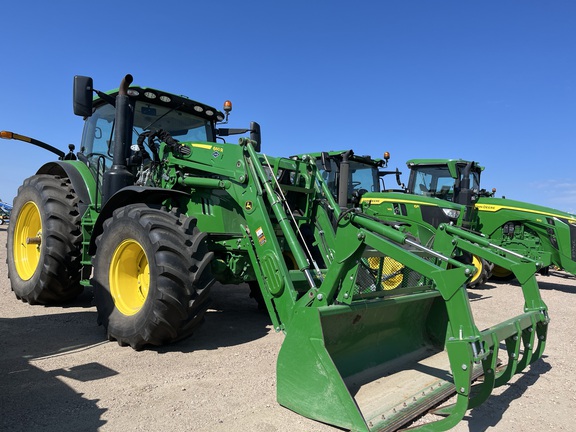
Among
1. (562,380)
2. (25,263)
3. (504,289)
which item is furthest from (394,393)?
(504,289)

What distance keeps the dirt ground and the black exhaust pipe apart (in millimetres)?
1542

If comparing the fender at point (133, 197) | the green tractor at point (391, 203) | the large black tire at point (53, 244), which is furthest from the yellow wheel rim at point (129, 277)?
the green tractor at point (391, 203)

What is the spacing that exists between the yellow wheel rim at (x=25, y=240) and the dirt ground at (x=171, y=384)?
3.16ft

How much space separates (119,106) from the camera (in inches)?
193

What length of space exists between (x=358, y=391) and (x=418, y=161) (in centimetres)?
862

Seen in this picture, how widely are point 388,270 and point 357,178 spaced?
5.65 meters

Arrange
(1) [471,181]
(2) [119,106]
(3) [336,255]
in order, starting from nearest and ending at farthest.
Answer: (3) [336,255] → (2) [119,106] → (1) [471,181]

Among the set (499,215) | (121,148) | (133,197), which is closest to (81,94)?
(121,148)

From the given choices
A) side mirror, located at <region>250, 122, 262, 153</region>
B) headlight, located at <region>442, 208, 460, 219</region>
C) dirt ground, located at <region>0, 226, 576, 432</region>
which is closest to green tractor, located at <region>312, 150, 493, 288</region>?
headlight, located at <region>442, 208, 460, 219</region>

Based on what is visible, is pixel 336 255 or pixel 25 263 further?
pixel 25 263

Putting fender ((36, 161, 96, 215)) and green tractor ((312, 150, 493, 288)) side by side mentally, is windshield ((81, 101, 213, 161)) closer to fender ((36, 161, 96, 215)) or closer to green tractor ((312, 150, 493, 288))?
fender ((36, 161, 96, 215))

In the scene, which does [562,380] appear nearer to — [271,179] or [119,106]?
[271,179]

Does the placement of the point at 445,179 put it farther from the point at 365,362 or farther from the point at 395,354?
the point at 365,362

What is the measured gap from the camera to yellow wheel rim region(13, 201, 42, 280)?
6.31 meters
